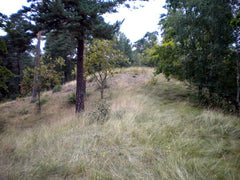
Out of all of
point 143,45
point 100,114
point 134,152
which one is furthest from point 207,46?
point 143,45

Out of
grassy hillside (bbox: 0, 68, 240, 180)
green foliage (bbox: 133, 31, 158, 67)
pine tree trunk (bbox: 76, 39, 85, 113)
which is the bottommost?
grassy hillside (bbox: 0, 68, 240, 180)

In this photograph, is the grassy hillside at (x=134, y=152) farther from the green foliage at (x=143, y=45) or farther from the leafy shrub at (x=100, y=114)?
the green foliage at (x=143, y=45)

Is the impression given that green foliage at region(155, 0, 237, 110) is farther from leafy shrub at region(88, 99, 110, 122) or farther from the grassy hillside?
leafy shrub at region(88, 99, 110, 122)

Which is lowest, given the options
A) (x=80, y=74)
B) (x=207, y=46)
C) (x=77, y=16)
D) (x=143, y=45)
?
(x=80, y=74)

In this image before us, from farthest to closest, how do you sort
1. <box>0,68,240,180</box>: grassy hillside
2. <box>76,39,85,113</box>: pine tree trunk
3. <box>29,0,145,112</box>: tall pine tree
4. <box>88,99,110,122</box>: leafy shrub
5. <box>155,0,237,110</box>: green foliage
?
<box>76,39,85,113</box>: pine tree trunk, <box>155,0,237,110</box>: green foliage, <box>29,0,145,112</box>: tall pine tree, <box>88,99,110,122</box>: leafy shrub, <box>0,68,240,180</box>: grassy hillside

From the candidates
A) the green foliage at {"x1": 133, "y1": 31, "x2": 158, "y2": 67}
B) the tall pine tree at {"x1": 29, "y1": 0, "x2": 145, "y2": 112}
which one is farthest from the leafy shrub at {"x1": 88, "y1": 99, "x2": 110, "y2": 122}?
the green foliage at {"x1": 133, "y1": 31, "x2": 158, "y2": 67}

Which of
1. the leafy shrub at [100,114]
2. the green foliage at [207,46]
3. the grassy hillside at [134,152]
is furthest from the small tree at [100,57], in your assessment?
the grassy hillside at [134,152]

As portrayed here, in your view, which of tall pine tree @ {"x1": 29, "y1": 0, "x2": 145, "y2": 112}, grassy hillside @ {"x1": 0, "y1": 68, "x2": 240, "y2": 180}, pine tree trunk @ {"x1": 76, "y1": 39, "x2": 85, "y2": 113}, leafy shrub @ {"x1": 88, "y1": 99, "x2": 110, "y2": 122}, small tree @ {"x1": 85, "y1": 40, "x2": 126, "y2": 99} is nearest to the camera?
grassy hillside @ {"x1": 0, "y1": 68, "x2": 240, "y2": 180}

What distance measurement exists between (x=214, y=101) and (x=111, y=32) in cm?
596

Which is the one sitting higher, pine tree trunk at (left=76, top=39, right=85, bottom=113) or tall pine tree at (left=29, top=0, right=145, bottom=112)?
tall pine tree at (left=29, top=0, right=145, bottom=112)

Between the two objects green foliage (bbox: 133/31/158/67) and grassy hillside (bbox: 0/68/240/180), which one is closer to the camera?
grassy hillside (bbox: 0/68/240/180)

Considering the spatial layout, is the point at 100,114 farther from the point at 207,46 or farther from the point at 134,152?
the point at 207,46

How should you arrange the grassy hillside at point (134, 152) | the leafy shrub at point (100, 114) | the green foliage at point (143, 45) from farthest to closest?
1. the green foliage at point (143, 45)
2. the leafy shrub at point (100, 114)
3. the grassy hillside at point (134, 152)

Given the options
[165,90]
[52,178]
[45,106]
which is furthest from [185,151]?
[45,106]
